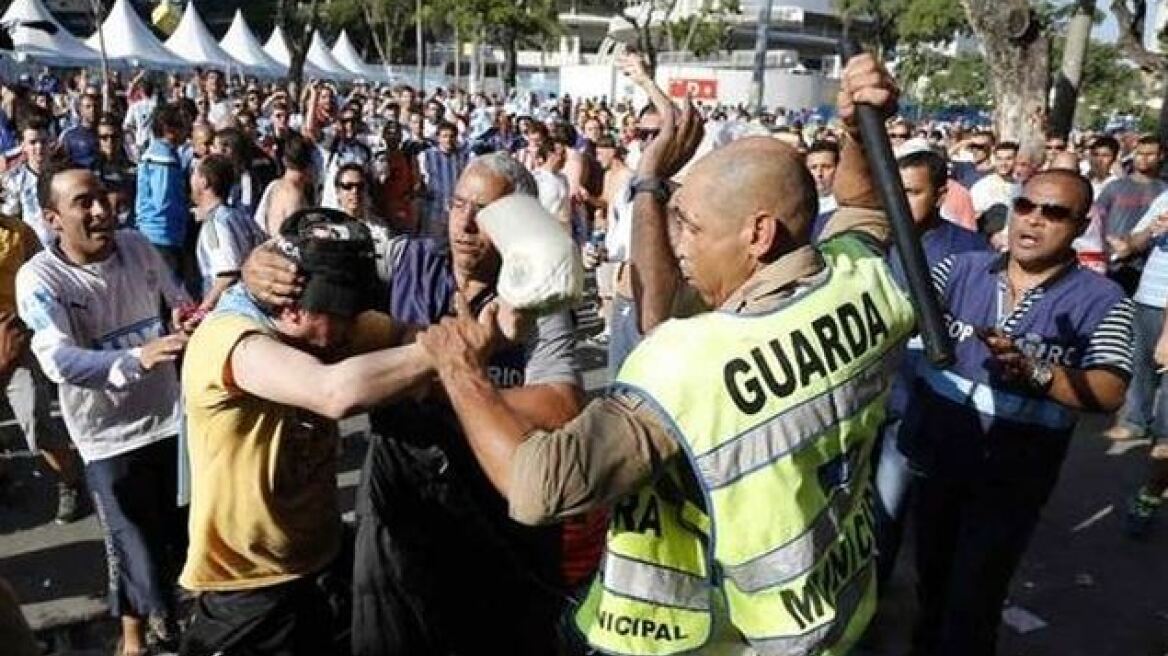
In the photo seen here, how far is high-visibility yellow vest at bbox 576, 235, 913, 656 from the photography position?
5.81 feet

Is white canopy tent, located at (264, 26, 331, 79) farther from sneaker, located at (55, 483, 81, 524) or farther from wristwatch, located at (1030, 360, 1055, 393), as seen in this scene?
wristwatch, located at (1030, 360, 1055, 393)

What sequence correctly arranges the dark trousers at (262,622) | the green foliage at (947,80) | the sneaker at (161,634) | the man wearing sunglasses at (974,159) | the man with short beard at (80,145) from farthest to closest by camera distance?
the green foliage at (947,80) < the man wearing sunglasses at (974,159) < the man with short beard at (80,145) < the sneaker at (161,634) < the dark trousers at (262,622)

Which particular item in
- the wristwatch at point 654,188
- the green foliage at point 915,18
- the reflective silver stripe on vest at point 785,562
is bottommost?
the reflective silver stripe on vest at point 785,562

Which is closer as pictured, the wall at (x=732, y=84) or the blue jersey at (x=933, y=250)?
the blue jersey at (x=933, y=250)

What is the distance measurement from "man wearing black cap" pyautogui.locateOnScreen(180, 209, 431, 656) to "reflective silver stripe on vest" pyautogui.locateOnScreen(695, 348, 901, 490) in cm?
73

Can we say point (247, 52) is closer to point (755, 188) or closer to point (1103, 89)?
point (755, 188)

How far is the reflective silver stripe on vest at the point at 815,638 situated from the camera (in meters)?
1.94

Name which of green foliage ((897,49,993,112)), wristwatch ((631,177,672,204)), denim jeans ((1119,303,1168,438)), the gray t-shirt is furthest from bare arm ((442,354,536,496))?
green foliage ((897,49,993,112))

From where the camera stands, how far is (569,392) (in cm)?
270

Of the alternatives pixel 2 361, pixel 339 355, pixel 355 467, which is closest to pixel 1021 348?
pixel 339 355

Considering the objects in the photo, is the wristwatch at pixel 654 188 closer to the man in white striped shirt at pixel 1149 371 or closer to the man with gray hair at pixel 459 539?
the man with gray hair at pixel 459 539

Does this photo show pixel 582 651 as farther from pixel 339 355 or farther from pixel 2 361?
pixel 2 361

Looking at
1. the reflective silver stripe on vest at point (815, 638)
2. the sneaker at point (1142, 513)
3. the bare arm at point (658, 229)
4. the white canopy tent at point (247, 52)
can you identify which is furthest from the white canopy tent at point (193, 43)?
the reflective silver stripe on vest at point (815, 638)

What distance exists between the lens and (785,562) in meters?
1.87
